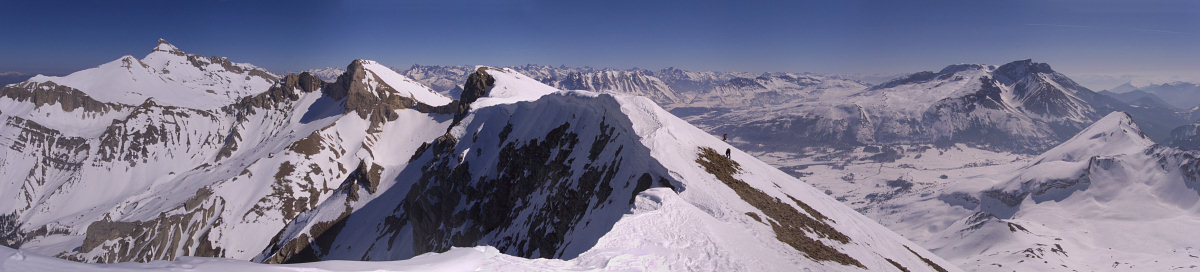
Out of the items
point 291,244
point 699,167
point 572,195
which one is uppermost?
point 699,167

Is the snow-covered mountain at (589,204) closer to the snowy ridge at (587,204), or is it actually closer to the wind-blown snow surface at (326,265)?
the snowy ridge at (587,204)

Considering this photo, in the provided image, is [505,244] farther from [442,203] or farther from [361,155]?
[361,155]

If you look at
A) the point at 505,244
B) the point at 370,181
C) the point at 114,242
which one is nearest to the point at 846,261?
the point at 505,244

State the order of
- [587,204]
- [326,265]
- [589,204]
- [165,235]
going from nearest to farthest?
[326,265] < [589,204] < [587,204] < [165,235]

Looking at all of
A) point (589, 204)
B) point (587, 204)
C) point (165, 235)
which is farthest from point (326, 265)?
point (165, 235)

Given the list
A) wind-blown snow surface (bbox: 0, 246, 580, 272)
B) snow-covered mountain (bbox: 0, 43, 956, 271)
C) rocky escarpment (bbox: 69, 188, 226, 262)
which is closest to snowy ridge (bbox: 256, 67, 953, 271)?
snow-covered mountain (bbox: 0, 43, 956, 271)

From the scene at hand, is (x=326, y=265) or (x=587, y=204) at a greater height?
(x=326, y=265)

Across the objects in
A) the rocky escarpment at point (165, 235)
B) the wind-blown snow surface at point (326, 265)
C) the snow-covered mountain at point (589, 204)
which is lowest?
the rocky escarpment at point (165, 235)

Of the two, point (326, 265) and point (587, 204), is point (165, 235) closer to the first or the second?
point (587, 204)

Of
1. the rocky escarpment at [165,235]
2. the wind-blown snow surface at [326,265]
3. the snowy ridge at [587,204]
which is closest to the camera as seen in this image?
the wind-blown snow surface at [326,265]

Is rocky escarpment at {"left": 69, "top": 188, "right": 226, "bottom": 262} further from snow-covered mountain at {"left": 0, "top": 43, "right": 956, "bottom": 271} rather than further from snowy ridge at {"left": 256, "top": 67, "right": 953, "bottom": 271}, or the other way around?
snowy ridge at {"left": 256, "top": 67, "right": 953, "bottom": 271}

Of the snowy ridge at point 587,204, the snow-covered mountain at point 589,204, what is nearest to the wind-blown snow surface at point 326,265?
the snow-covered mountain at point 589,204
